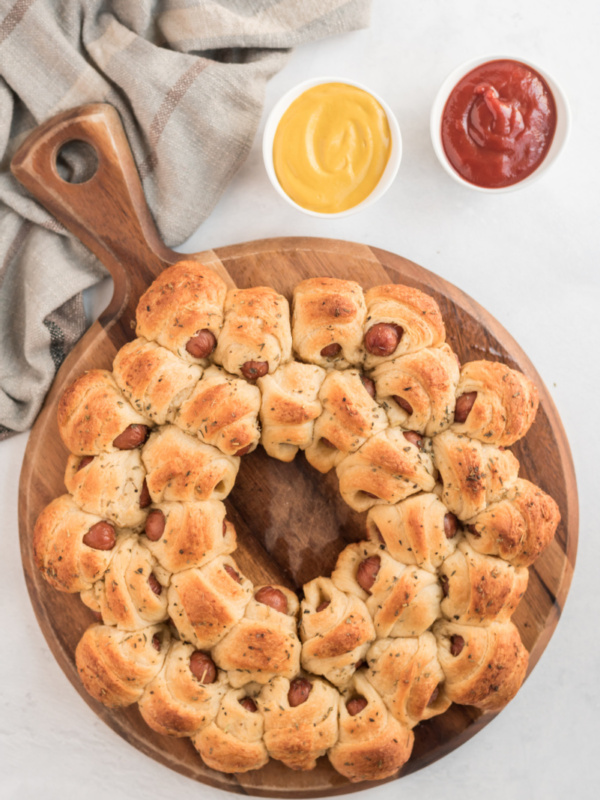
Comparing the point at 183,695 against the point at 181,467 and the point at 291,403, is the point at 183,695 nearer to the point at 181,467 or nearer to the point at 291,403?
the point at 181,467

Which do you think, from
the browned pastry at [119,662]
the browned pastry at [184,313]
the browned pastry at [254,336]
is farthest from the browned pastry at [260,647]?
the browned pastry at [184,313]

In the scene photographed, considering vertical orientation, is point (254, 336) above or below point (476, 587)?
above

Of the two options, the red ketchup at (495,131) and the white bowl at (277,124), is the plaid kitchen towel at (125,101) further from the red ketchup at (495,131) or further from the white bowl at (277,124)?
the red ketchup at (495,131)

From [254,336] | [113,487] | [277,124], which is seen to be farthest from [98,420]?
[277,124]

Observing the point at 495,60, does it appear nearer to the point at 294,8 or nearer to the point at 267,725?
the point at 294,8

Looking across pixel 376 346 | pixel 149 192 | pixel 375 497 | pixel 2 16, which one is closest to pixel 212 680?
pixel 375 497

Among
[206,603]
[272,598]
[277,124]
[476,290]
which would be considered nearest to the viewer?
[206,603]
